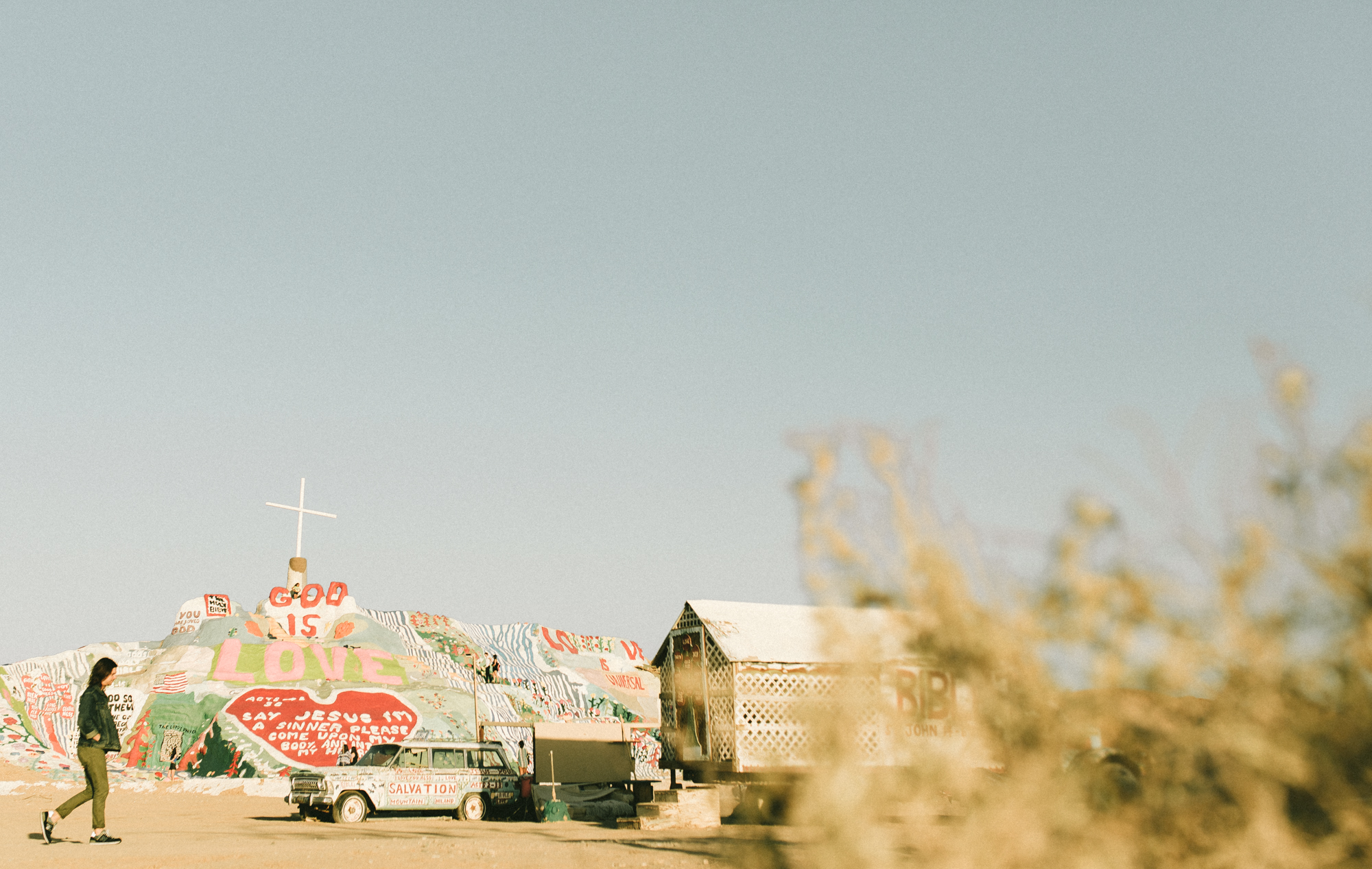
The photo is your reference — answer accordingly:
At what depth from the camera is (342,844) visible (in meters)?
12.3

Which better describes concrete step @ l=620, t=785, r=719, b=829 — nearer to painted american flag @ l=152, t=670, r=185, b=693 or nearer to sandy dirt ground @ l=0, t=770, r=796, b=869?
sandy dirt ground @ l=0, t=770, r=796, b=869

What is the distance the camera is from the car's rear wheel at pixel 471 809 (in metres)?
17.6

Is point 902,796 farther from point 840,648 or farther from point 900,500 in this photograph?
point 900,500

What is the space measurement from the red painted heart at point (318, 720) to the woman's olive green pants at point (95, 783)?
18.4 meters

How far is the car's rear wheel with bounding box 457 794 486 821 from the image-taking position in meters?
17.6

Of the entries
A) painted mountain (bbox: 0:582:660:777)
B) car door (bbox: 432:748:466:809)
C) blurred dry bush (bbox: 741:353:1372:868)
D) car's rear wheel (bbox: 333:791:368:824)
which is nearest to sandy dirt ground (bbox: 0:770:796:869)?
car's rear wheel (bbox: 333:791:368:824)

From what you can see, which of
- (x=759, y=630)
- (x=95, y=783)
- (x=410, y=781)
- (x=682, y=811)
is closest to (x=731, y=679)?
(x=759, y=630)

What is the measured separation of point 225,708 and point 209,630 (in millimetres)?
5292

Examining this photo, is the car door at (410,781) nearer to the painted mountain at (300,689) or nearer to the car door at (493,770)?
the car door at (493,770)

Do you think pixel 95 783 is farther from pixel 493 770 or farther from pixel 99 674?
pixel 493 770

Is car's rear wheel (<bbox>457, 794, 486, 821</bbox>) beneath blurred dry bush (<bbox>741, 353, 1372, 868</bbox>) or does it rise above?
beneath

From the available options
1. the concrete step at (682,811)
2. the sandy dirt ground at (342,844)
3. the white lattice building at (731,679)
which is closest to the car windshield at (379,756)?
the sandy dirt ground at (342,844)

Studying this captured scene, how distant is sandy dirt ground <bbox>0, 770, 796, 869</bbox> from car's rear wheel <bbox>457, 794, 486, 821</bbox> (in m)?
0.32

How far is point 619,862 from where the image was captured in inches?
410
